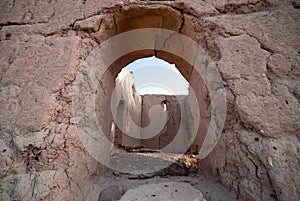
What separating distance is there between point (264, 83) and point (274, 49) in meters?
0.21

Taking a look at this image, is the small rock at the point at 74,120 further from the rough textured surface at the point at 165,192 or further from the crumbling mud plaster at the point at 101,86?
the rough textured surface at the point at 165,192

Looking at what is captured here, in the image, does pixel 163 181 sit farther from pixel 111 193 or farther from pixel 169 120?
pixel 169 120

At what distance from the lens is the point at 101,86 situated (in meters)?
1.41

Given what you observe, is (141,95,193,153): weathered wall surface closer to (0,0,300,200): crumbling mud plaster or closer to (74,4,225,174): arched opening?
(74,4,225,174): arched opening

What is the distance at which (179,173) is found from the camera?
1475 mm

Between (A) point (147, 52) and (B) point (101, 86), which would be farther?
(A) point (147, 52)

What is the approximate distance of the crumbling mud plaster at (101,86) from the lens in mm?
936

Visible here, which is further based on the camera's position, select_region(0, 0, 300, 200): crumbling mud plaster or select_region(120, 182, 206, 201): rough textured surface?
select_region(120, 182, 206, 201): rough textured surface

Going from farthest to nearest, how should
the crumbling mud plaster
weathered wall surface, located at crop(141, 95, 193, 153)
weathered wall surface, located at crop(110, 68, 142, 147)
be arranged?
1. weathered wall surface, located at crop(141, 95, 193, 153)
2. weathered wall surface, located at crop(110, 68, 142, 147)
3. the crumbling mud plaster

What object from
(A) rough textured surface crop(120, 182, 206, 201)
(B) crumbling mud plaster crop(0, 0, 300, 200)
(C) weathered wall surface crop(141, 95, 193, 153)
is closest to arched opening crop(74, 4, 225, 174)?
(B) crumbling mud plaster crop(0, 0, 300, 200)

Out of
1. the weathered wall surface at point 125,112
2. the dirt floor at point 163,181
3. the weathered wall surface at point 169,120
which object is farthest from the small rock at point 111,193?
the weathered wall surface at point 169,120

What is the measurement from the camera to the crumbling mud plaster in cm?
94

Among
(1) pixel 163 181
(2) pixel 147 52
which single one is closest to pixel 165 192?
(1) pixel 163 181

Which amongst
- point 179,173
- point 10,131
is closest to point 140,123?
point 179,173
